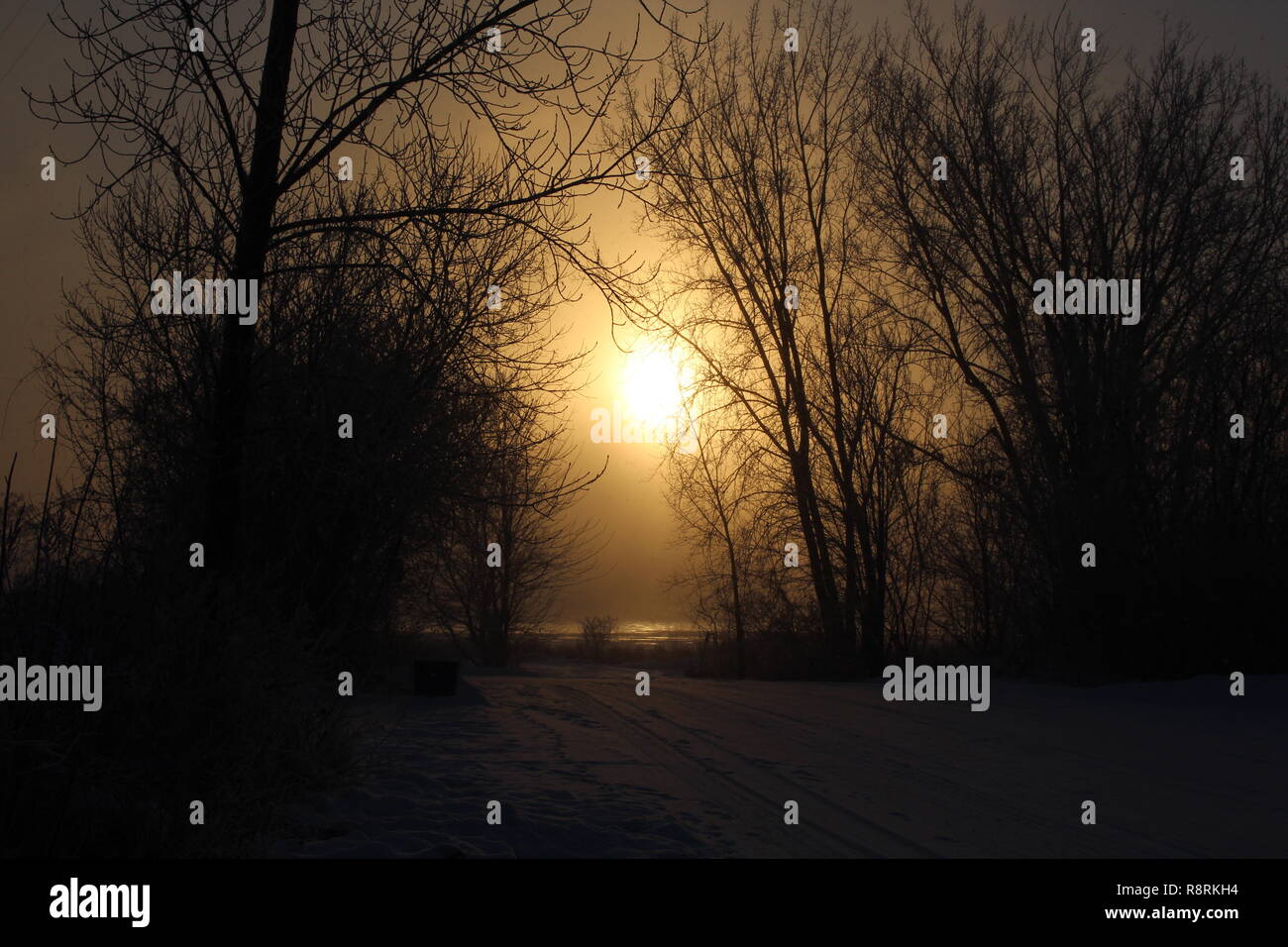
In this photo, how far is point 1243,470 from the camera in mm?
18172

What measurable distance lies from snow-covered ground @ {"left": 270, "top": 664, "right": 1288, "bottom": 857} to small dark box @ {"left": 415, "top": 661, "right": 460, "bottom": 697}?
6.03 feet

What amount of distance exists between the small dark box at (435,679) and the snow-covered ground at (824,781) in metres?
1.84

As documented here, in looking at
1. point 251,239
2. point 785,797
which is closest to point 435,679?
point 785,797

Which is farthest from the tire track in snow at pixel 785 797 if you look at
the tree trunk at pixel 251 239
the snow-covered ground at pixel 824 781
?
the tree trunk at pixel 251 239

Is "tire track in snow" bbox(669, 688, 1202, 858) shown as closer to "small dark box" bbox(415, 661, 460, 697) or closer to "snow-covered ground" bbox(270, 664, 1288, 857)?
"snow-covered ground" bbox(270, 664, 1288, 857)

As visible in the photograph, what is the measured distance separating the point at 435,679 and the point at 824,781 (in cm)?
876

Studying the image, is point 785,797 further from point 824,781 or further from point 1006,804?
point 1006,804

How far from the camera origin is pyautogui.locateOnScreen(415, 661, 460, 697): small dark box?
15.4 m

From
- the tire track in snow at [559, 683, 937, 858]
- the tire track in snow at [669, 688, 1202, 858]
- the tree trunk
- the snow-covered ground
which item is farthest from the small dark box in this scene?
the tree trunk

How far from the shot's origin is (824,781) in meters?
8.16

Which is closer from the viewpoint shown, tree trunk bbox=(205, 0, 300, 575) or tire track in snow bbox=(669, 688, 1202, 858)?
tire track in snow bbox=(669, 688, 1202, 858)

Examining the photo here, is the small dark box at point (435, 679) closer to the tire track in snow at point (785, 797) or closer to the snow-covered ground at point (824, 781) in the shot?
the snow-covered ground at point (824, 781)
